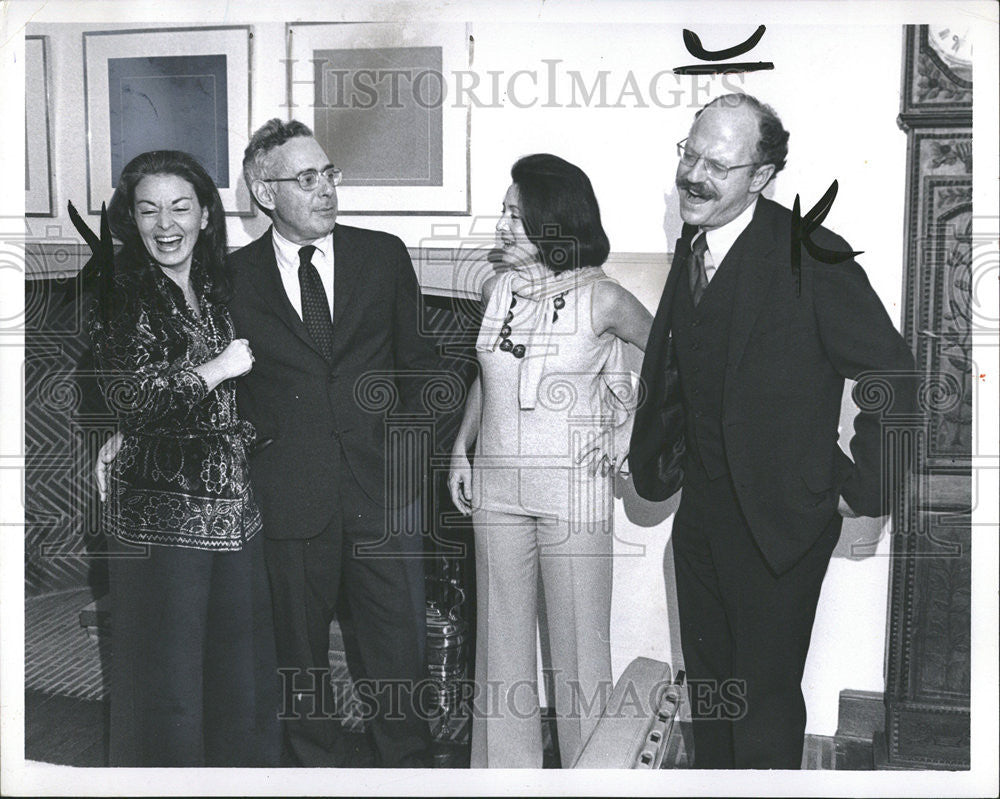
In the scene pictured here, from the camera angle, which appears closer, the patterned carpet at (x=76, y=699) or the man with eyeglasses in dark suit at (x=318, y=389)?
the man with eyeglasses in dark suit at (x=318, y=389)

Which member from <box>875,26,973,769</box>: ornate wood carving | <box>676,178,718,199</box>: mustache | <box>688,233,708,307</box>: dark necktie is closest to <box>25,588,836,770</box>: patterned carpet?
<box>875,26,973,769</box>: ornate wood carving

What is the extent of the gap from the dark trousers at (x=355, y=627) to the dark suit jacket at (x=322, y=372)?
62 millimetres

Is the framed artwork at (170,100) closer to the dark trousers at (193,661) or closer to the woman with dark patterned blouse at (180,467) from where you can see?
the woman with dark patterned blouse at (180,467)

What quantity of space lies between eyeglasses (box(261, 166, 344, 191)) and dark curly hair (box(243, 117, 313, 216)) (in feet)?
0.11

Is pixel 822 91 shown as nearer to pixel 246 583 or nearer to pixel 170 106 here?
pixel 170 106

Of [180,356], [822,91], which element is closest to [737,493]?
[822,91]

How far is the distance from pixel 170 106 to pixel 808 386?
150cm

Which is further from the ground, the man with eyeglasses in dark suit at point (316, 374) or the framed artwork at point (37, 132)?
the framed artwork at point (37, 132)

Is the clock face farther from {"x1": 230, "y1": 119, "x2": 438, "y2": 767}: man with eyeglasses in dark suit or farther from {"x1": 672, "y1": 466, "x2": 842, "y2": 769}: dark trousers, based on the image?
{"x1": 230, "y1": 119, "x2": 438, "y2": 767}: man with eyeglasses in dark suit

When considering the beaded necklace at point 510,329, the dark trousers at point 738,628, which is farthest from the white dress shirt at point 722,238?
the dark trousers at point 738,628

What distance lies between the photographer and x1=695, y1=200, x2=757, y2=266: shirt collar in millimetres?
2197

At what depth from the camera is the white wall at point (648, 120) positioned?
2.21 meters

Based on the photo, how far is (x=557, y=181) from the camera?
87.5 inches

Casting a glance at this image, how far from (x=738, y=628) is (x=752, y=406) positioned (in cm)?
48
